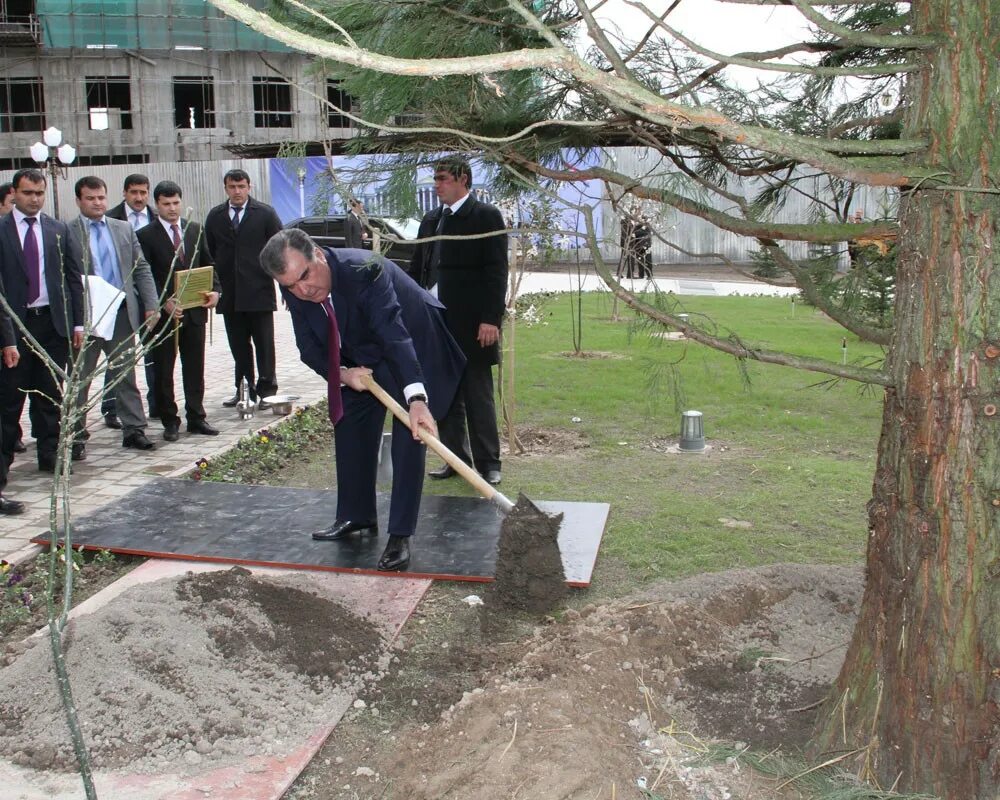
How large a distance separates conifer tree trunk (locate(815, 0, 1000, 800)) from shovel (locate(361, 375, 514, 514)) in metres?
2.17

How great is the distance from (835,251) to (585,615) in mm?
1746

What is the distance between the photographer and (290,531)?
548 cm

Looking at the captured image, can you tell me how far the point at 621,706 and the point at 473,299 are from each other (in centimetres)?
363

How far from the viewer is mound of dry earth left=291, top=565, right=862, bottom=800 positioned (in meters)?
2.92

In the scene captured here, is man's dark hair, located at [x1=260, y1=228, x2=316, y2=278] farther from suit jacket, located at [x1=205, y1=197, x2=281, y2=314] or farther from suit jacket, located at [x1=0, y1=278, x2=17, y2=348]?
suit jacket, located at [x1=205, y1=197, x2=281, y2=314]

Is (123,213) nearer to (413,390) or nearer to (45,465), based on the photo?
(45,465)

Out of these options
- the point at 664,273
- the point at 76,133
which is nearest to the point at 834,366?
the point at 664,273

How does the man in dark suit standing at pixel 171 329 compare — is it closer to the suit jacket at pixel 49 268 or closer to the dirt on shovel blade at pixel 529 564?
the suit jacket at pixel 49 268

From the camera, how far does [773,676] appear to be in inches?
141

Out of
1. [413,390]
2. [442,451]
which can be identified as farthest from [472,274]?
[442,451]

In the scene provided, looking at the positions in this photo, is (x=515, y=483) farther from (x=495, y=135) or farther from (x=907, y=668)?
(x=907, y=668)

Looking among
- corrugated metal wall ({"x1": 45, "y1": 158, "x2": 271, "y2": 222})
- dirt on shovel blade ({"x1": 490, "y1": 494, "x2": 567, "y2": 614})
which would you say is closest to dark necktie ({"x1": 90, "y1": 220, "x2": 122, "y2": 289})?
dirt on shovel blade ({"x1": 490, "y1": 494, "x2": 567, "y2": 614})

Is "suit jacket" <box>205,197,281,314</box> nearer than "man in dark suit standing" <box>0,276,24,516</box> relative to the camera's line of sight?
No

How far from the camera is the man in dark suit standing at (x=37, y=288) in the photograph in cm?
654
